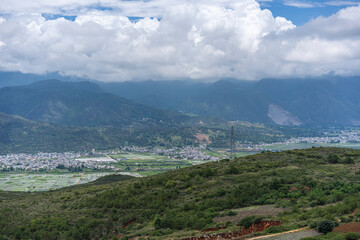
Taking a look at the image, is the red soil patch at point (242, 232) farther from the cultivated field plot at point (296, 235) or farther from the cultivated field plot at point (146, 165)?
the cultivated field plot at point (146, 165)

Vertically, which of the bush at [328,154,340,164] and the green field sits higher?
the bush at [328,154,340,164]

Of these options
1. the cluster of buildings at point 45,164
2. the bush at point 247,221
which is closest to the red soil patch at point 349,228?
the bush at point 247,221

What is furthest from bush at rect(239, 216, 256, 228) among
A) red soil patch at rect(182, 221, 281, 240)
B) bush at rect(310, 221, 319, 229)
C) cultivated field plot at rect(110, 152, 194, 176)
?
cultivated field plot at rect(110, 152, 194, 176)

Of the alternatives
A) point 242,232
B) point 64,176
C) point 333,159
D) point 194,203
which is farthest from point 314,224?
point 64,176

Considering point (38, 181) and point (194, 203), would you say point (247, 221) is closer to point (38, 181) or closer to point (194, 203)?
point (194, 203)

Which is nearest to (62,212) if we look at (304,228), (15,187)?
(304,228)

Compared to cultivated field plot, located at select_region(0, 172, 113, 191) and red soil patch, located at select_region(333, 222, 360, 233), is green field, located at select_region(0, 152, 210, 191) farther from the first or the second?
red soil patch, located at select_region(333, 222, 360, 233)
